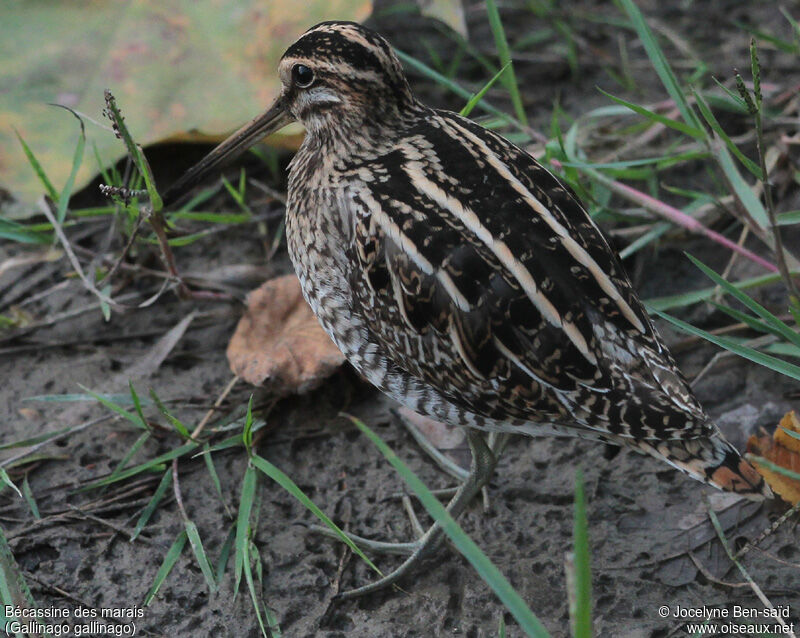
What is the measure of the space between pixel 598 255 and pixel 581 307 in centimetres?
22

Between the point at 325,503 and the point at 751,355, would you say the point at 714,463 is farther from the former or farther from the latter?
the point at 325,503

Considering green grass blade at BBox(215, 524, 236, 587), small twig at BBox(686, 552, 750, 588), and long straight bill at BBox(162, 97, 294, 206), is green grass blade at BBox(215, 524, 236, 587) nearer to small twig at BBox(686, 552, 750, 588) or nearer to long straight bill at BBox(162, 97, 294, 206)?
long straight bill at BBox(162, 97, 294, 206)

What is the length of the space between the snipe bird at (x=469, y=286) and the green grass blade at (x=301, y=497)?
138mm

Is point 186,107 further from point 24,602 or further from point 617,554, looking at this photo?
point 617,554

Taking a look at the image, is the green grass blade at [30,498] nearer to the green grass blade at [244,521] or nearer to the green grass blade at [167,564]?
the green grass blade at [167,564]

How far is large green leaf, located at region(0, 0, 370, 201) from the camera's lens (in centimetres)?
366

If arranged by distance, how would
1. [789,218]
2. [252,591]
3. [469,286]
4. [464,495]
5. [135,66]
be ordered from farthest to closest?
[135,66]
[789,218]
[464,495]
[252,591]
[469,286]

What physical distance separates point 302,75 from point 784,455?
1805mm

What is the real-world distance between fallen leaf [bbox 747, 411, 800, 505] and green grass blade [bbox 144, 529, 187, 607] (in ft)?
5.50

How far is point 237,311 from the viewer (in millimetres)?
3518

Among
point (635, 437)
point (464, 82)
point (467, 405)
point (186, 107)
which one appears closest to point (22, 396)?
point (186, 107)

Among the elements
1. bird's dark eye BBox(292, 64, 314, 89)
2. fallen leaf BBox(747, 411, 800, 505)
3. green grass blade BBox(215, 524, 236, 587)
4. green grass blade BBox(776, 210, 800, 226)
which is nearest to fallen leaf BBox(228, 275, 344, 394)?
green grass blade BBox(215, 524, 236, 587)

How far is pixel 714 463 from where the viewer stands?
2.45m

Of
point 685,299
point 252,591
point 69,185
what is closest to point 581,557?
point 252,591
